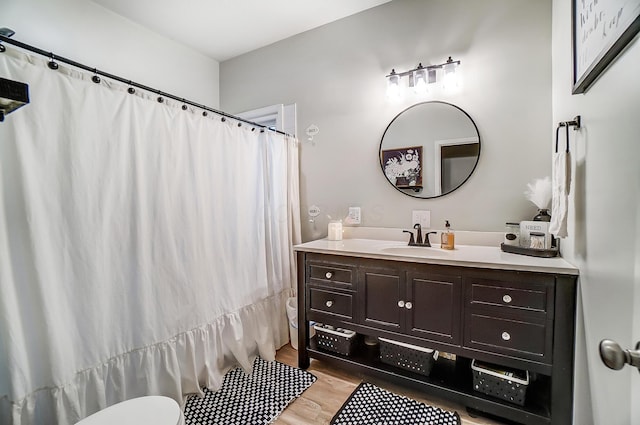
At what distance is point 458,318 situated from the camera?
4.66 ft

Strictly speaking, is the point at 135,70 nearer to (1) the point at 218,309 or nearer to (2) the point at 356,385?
(1) the point at 218,309

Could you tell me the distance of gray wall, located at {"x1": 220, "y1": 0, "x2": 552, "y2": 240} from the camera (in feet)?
5.55

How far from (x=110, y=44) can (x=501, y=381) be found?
3390mm

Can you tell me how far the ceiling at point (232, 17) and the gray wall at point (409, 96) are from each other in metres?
0.12

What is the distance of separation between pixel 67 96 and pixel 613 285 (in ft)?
6.83

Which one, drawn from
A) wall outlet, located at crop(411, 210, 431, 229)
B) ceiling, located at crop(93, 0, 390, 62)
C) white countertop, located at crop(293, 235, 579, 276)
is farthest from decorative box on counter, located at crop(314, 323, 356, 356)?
ceiling, located at crop(93, 0, 390, 62)

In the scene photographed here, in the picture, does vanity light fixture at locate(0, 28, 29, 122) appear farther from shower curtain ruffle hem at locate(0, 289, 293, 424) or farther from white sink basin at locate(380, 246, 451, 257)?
white sink basin at locate(380, 246, 451, 257)

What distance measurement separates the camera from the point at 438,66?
1.88 m

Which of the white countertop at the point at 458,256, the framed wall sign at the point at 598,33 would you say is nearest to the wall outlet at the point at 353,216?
the white countertop at the point at 458,256

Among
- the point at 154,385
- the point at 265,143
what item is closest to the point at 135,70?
the point at 265,143

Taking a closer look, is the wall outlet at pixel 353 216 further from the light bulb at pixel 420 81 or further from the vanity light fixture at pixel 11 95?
the vanity light fixture at pixel 11 95

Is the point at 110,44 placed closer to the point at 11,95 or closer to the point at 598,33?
the point at 11,95

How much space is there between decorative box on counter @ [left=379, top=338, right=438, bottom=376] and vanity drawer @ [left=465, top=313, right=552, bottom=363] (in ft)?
0.92

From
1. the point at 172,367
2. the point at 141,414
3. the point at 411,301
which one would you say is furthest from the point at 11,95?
the point at 411,301
